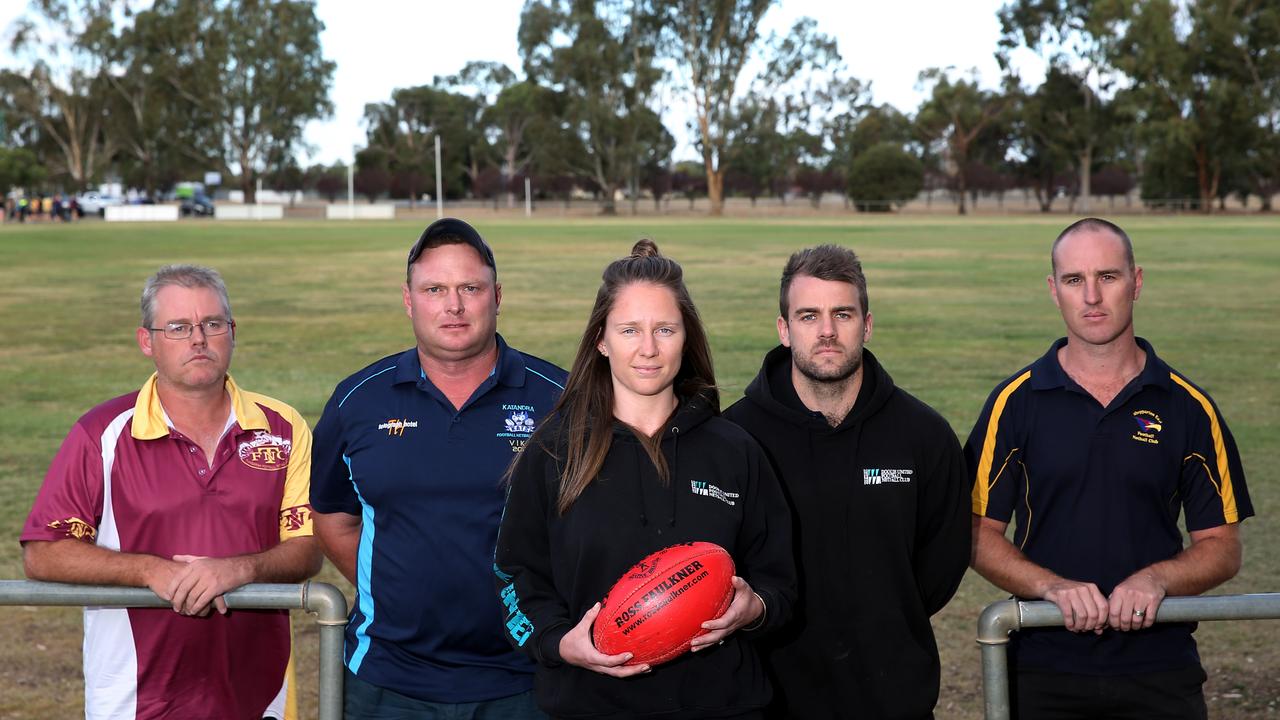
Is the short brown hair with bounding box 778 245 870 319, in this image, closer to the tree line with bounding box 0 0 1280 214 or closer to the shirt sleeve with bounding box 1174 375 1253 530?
the shirt sleeve with bounding box 1174 375 1253 530

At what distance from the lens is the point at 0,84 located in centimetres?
10925

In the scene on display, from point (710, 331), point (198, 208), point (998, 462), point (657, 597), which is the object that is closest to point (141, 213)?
point (198, 208)

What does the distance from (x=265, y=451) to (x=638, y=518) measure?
58.0 inches

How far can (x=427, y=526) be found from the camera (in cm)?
399

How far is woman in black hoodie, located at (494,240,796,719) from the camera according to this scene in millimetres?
3393

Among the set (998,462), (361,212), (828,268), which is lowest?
(998,462)

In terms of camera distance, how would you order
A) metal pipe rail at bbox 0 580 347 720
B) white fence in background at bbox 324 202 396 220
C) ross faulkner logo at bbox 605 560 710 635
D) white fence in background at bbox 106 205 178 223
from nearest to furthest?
ross faulkner logo at bbox 605 560 710 635
metal pipe rail at bbox 0 580 347 720
white fence in background at bbox 106 205 178 223
white fence in background at bbox 324 202 396 220

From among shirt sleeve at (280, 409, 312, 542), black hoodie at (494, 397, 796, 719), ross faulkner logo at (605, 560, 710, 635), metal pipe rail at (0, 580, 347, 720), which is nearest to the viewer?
ross faulkner logo at (605, 560, 710, 635)

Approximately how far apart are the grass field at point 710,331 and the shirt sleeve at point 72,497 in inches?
104

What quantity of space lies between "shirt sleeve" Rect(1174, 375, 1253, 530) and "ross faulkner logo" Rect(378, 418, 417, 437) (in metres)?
2.36

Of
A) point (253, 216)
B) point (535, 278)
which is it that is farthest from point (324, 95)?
point (535, 278)

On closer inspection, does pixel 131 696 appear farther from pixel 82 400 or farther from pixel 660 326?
pixel 82 400

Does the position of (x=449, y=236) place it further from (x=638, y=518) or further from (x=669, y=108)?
(x=669, y=108)

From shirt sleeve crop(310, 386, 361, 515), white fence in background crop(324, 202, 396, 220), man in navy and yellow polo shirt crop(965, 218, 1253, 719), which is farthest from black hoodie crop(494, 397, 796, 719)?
white fence in background crop(324, 202, 396, 220)
